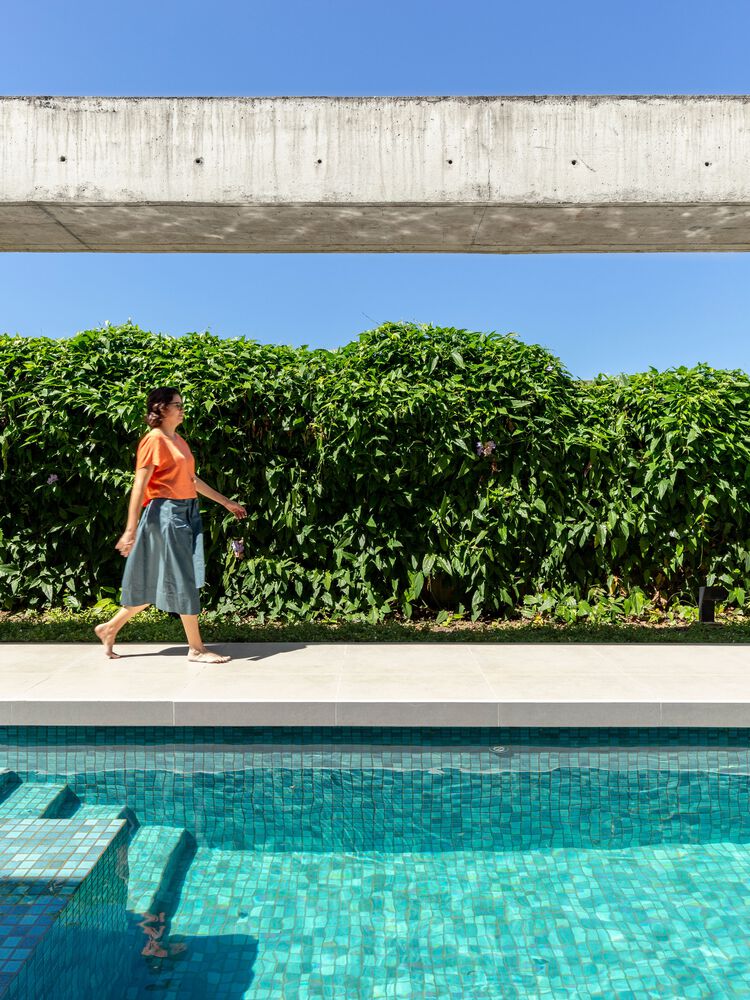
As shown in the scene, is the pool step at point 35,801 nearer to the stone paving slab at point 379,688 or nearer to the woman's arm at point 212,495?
the stone paving slab at point 379,688

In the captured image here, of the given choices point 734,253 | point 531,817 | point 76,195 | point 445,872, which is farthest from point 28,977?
point 734,253

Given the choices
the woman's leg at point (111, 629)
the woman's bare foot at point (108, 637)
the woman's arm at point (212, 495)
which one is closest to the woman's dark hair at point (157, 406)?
the woman's arm at point (212, 495)

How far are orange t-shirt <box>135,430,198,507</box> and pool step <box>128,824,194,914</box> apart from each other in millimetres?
2615

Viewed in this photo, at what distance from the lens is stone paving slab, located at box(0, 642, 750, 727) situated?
4.24 meters

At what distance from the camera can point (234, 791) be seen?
3814mm

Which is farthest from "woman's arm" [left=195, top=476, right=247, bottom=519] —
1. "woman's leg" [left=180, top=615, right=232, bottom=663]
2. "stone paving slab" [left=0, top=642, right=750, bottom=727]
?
"stone paving slab" [left=0, top=642, right=750, bottom=727]

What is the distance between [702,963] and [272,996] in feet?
4.35

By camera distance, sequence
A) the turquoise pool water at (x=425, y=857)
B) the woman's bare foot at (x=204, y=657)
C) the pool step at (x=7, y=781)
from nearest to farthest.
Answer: the turquoise pool water at (x=425, y=857) → the pool step at (x=7, y=781) → the woman's bare foot at (x=204, y=657)

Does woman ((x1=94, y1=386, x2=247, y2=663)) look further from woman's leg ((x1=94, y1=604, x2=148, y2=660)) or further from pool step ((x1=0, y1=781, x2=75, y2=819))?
pool step ((x1=0, y1=781, x2=75, y2=819))

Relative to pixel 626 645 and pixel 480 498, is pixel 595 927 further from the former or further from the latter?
pixel 480 498

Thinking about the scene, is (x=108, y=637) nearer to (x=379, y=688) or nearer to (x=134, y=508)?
(x=134, y=508)

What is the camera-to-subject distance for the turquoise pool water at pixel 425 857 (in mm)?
2480

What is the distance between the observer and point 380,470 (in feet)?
22.1

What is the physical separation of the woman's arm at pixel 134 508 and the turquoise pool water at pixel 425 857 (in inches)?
59.7
